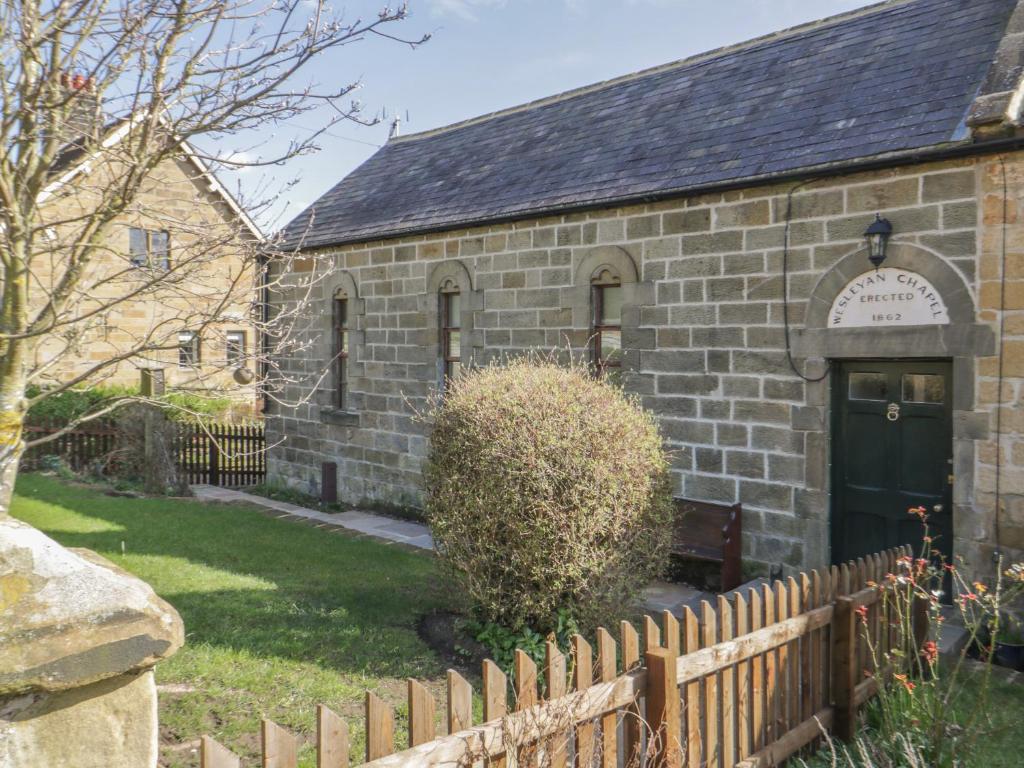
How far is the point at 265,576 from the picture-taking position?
7.86 metres

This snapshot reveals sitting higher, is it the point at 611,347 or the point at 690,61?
the point at 690,61

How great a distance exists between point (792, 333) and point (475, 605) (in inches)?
169

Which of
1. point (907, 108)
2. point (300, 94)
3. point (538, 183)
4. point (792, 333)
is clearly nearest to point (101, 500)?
point (538, 183)

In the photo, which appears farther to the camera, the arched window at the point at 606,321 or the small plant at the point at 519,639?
the arched window at the point at 606,321

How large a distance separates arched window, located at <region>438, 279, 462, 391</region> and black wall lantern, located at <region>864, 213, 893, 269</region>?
6103mm

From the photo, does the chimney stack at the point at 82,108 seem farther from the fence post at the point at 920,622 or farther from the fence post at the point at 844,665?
the fence post at the point at 920,622

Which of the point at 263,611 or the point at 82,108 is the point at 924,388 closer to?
the point at 263,611

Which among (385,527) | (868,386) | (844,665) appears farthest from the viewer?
(385,527)

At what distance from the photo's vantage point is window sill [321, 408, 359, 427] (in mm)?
13094

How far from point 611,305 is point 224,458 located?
1001cm

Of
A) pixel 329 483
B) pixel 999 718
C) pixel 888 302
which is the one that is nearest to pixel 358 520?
pixel 329 483

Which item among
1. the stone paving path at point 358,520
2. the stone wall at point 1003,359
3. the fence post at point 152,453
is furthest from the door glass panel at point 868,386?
the fence post at point 152,453

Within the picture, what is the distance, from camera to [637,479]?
18.3ft

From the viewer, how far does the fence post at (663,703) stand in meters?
3.42
